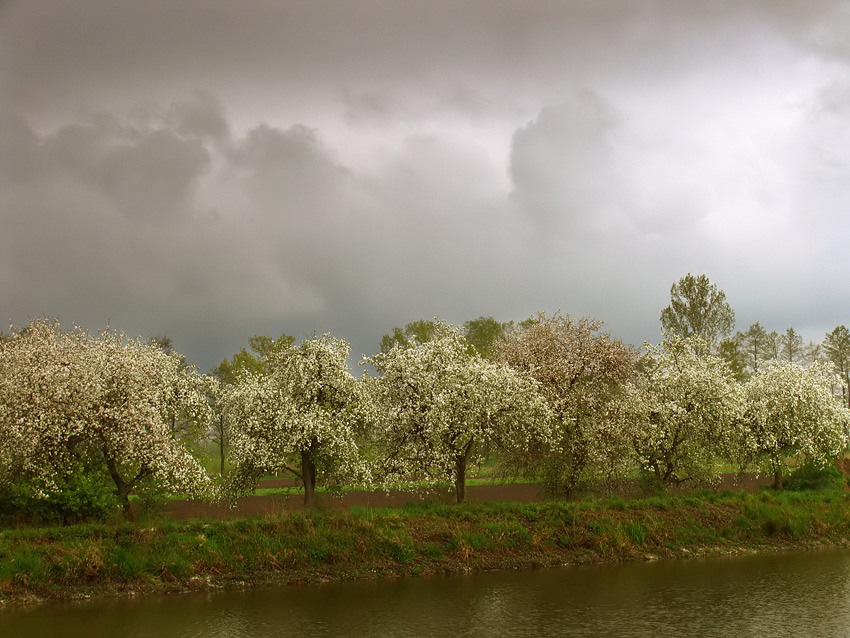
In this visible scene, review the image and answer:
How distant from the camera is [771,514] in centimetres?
3947

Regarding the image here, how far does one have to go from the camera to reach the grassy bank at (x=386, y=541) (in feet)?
93.7

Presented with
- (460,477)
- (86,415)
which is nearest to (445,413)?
(460,477)

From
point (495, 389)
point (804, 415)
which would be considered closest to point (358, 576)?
point (495, 389)

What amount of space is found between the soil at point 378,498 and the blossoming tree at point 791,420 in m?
3.58

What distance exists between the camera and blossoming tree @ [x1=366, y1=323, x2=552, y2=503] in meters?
38.0

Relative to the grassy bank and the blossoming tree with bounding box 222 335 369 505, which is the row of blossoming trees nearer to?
the blossoming tree with bounding box 222 335 369 505

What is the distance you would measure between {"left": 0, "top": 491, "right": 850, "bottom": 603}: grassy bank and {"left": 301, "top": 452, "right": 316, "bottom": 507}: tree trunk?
4017mm

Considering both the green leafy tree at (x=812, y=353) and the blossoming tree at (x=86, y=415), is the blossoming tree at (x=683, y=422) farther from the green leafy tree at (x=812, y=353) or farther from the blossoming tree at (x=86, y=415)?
the green leafy tree at (x=812, y=353)

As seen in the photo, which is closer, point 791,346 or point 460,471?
point 460,471

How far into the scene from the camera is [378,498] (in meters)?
45.0

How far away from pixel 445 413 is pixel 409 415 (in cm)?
218

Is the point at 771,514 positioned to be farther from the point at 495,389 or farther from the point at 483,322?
the point at 483,322

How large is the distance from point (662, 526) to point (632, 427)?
7.02 meters

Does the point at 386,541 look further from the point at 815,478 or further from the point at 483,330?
the point at 483,330
